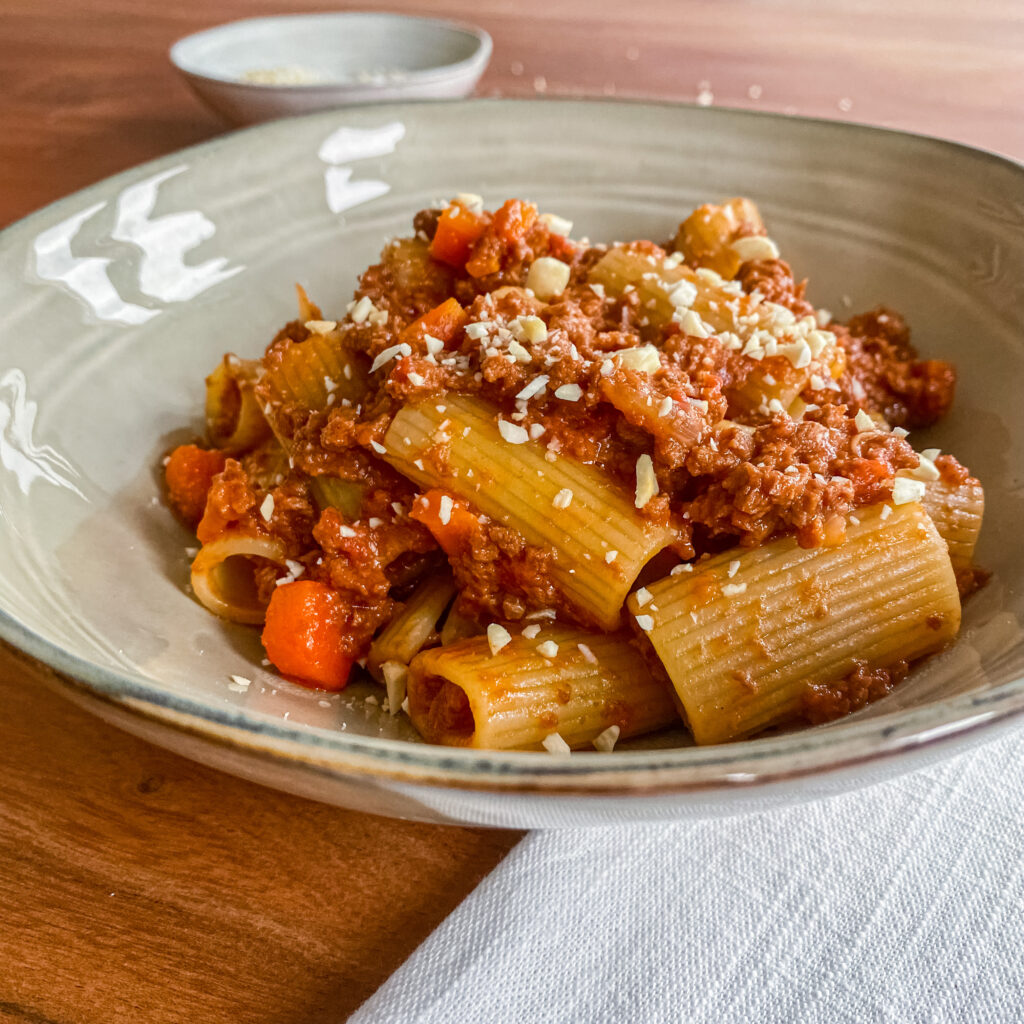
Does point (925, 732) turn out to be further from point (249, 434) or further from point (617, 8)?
point (617, 8)

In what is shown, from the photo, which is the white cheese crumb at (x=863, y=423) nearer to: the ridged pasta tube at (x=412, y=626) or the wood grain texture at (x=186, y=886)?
the ridged pasta tube at (x=412, y=626)

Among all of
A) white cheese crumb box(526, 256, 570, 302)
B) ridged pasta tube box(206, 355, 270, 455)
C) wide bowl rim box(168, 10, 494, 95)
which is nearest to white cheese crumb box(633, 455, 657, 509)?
white cheese crumb box(526, 256, 570, 302)

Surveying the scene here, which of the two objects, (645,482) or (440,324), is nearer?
(645,482)

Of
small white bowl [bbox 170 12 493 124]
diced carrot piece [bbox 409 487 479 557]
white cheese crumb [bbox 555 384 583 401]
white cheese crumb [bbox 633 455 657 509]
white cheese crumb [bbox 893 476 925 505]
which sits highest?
small white bowl [bbox 170 12 493 124]

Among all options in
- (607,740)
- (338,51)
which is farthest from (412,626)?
(338,51)

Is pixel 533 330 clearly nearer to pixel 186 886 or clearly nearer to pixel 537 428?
pixel 537 428

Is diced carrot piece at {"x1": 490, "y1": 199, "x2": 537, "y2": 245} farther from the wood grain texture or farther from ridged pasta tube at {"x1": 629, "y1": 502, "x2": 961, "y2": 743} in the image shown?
the wood grain texture

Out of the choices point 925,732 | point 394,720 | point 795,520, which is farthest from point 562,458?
point 925,732
